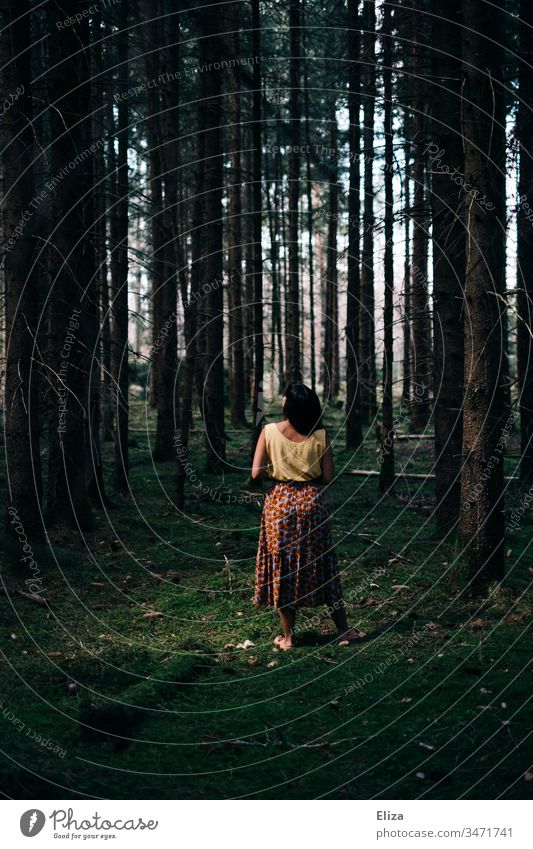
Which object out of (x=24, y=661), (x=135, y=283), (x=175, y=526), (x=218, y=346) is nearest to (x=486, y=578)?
(x=24, y=661)

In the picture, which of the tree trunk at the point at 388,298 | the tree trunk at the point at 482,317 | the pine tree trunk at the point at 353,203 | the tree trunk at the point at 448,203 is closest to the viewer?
the tree trunk at the point at 482,317

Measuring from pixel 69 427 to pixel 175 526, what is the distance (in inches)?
104

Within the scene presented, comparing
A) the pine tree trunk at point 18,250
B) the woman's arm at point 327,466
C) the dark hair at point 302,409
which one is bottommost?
the woman's arm at point 327,466

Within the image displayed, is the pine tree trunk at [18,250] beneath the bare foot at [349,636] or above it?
above

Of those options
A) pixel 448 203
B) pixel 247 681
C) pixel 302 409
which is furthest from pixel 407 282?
pixel 247 681

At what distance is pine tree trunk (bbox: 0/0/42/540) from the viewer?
9.35 m

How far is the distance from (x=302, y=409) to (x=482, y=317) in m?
2.22

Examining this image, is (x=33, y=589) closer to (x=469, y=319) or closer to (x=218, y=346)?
(x=469, y=319)

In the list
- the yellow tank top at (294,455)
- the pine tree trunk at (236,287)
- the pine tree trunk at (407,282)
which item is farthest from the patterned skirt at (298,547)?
the pine tree trunk at (236,287)

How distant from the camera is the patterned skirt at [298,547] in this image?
24.2 ft

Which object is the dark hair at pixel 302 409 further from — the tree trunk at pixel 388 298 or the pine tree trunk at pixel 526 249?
the pine tree trunk at pixel 526 249

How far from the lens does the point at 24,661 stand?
738cm

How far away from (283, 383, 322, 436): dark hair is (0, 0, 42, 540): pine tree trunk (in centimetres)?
350

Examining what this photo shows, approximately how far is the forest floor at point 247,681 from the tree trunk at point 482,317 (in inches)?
23.5
